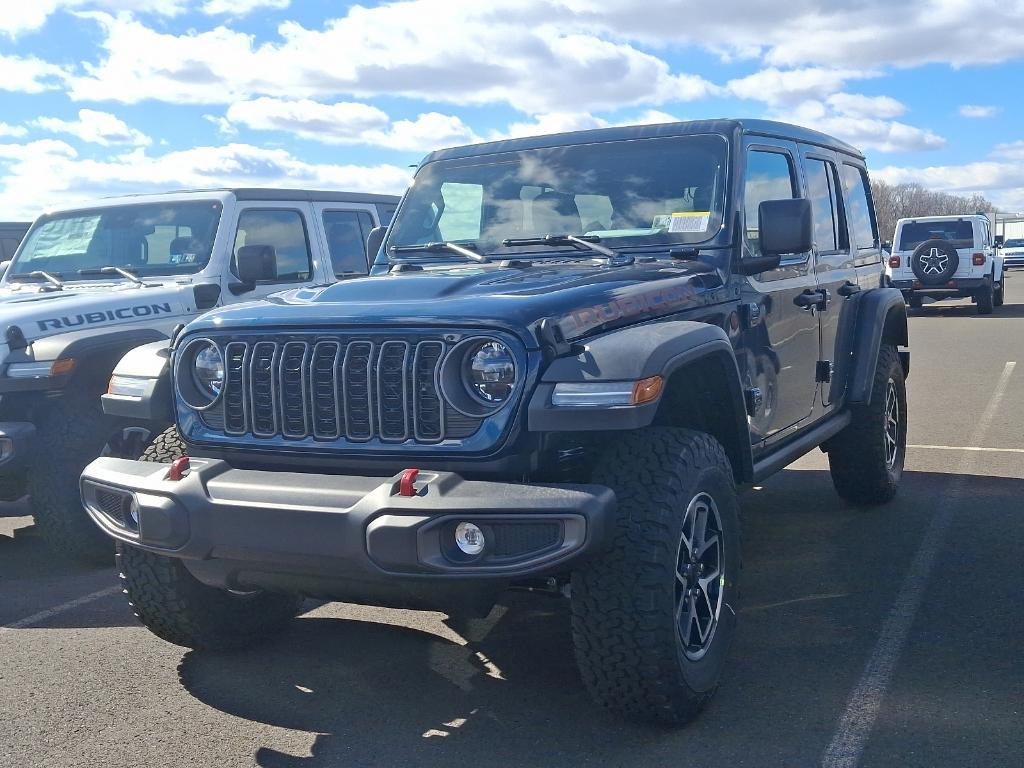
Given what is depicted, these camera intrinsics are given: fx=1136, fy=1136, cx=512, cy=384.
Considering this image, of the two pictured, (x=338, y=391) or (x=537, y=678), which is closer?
(x=338, y=391)

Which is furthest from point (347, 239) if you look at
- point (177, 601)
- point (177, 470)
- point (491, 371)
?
point (491, 371)

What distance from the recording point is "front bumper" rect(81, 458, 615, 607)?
3.12 m

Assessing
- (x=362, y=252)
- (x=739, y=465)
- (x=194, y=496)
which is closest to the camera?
(x=194, y=496)

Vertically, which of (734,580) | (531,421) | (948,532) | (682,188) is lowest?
(948,532)

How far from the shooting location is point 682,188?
15.1 feet

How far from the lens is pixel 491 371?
339 centimetres

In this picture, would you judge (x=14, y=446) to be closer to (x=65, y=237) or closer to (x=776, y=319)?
(x=65, y=237)

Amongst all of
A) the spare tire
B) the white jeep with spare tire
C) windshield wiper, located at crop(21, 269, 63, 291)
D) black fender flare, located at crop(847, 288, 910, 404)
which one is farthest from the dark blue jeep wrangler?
the spare tire

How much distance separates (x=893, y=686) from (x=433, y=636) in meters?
1.75

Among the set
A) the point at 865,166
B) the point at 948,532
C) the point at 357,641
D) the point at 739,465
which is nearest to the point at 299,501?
the point at 357,641

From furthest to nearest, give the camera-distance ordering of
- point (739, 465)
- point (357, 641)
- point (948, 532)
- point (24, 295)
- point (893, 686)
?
point (24, 295) < point (948, 532) < point (357, 641) < point (739, 465) < point (893, 686)

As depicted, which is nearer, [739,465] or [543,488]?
[543,488]

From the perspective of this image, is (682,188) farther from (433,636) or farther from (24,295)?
(24,295)

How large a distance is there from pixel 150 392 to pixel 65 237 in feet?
11.9
